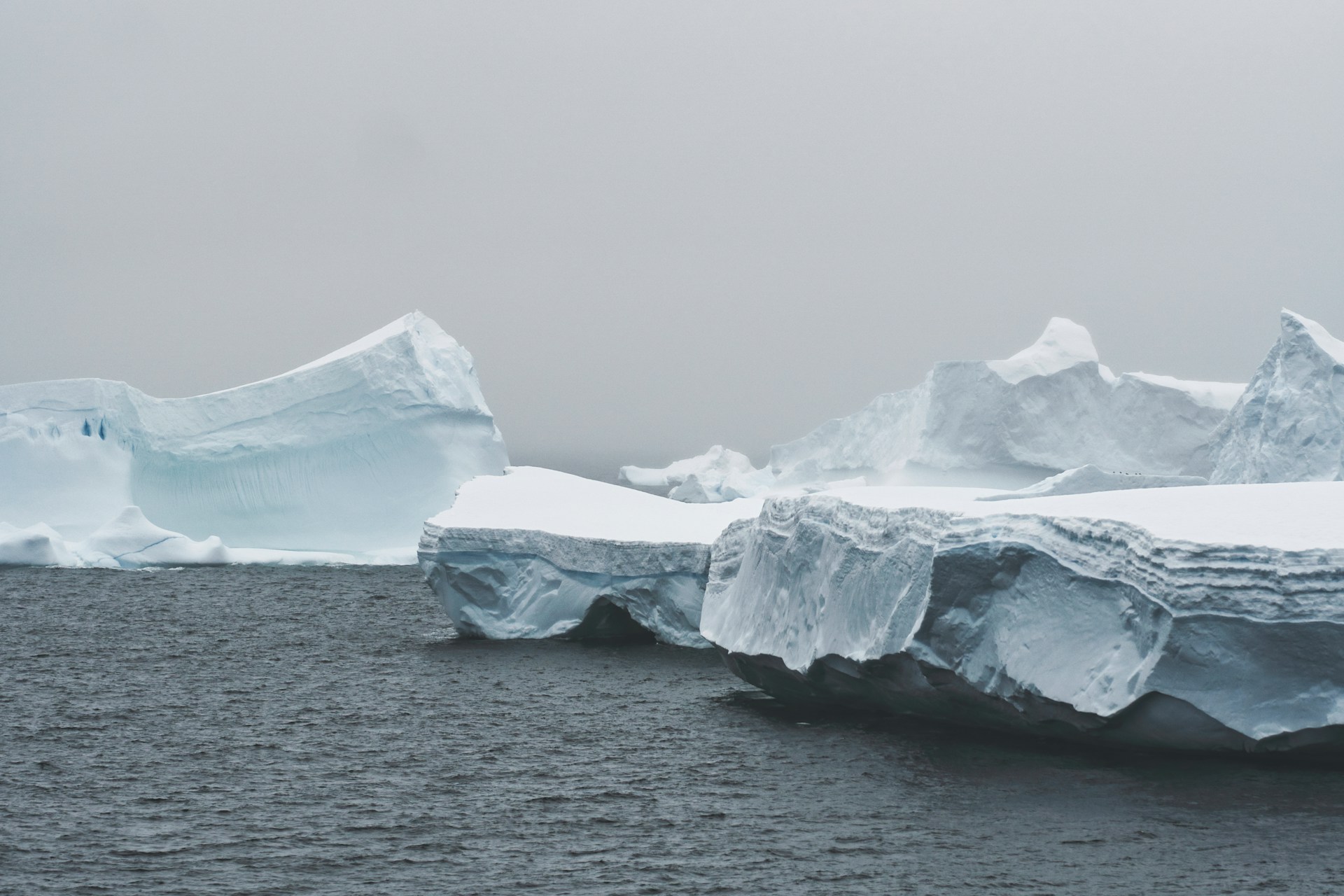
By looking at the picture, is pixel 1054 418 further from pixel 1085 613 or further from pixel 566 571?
pixel 1085 613

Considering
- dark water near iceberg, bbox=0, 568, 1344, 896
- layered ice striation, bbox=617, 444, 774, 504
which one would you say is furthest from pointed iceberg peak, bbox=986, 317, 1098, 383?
dark water near iceberg, bbox=0, 568, 1344, 896

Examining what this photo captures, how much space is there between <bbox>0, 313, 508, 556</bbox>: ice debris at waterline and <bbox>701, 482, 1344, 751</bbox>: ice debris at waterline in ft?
43.3

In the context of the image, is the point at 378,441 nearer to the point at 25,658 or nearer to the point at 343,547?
the point at 343,547

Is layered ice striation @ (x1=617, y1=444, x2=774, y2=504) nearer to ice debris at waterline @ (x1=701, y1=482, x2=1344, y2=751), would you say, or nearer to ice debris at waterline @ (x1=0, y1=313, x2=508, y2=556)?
ice debris at waterline @ (x1=0, y1=313, x2=508, y2=556)


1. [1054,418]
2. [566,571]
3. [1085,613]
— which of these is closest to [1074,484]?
[1054,418]

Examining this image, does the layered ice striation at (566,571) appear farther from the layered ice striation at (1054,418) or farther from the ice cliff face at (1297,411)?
the layered ice striation at (1054,418)

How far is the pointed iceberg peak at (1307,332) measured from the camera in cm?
1888

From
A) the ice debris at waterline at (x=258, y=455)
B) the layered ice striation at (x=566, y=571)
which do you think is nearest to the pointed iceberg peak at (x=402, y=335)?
the ice debris at waterline at (x=258, y=455)

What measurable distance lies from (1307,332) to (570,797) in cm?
1481

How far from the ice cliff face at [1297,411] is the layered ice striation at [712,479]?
15107mm

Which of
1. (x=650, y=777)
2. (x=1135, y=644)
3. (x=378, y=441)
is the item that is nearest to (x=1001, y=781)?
(x=1135, y=644)

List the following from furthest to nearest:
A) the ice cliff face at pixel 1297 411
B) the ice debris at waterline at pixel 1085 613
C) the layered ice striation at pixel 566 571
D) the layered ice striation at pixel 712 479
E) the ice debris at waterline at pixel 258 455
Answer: the layered ice striation at pixel 712 479, the ice debris at waterline at pixel 258 455, the ice cliff face at pixel 1297 411, the layered ice striation at pixel 566 571, the ice debris at waterline at pixel 1085 613

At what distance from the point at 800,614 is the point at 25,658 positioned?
329 inches

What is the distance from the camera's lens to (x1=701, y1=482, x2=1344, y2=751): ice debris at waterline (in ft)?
26.5
